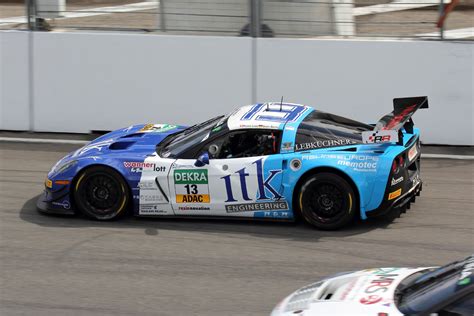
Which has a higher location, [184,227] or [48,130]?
[48,130]

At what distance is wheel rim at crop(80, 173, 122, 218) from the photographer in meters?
8.94

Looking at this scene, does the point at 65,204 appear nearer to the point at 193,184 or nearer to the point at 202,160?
the point at 193,184

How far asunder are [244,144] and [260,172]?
369 mm

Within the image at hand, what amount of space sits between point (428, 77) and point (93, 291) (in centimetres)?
644

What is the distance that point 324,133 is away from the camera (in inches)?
344

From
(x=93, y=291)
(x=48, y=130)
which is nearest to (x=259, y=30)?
(x=48, y=130)

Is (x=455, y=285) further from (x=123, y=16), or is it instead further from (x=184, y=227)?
(x=123, y=16)

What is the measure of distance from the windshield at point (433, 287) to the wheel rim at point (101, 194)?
4.23 metres

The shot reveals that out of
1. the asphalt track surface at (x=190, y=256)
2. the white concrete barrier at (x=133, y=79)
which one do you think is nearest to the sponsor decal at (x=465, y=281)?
the asphalt track surface at (x=190, y=256)

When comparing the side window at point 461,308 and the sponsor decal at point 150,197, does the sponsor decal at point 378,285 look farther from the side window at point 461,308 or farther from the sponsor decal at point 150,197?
the sponsor decal at point 150,197

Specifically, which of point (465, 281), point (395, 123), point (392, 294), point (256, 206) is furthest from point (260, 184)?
point (465, 281)

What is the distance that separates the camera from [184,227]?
8883 millimetres

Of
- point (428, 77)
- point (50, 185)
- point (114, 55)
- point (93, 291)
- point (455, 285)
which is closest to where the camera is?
point (455, 285)

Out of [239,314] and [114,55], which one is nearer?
[239,314]
